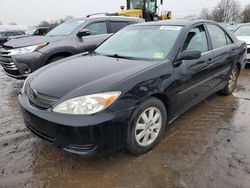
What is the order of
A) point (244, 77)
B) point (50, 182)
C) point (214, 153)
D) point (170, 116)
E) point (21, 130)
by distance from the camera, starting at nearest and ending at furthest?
point (50, 182) → point (214, 153) → point (170, 116) → point (21, 130) → point (244, 77)

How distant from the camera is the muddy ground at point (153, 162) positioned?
246 centimetres

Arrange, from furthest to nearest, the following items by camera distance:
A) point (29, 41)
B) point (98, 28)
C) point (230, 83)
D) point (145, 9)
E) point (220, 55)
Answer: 1. point (145, 9)
2. point (98, 28)
3. point (29, 41)
4. point (230, 83)
5. point (220, 55)

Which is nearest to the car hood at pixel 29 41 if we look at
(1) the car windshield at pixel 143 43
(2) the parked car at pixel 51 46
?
(2) the parked car at pixel 51 46

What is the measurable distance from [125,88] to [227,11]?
73.8 meters

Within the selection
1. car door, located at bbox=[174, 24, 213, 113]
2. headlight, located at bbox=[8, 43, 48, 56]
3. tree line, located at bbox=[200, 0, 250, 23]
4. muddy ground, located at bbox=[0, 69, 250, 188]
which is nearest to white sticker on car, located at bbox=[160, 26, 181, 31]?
car door, located at bbox=[174, 24, 213, 113]

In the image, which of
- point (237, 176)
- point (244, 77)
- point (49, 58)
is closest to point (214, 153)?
point (237, 176)

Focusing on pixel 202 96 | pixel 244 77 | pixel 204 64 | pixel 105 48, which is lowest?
pixel 244 77

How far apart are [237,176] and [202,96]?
1.54m

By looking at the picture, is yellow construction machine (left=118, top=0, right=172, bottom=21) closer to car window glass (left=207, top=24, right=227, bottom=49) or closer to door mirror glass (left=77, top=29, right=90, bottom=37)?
door mirror glass (left=77, top=29, right=90, bottom=37)

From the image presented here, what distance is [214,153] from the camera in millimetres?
2918

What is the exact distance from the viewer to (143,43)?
11.6 ft

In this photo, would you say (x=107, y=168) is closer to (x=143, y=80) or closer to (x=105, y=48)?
(x=143, y=80)

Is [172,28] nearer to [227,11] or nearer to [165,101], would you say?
[165,101]

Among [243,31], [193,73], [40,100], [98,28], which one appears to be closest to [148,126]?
[193,73]
